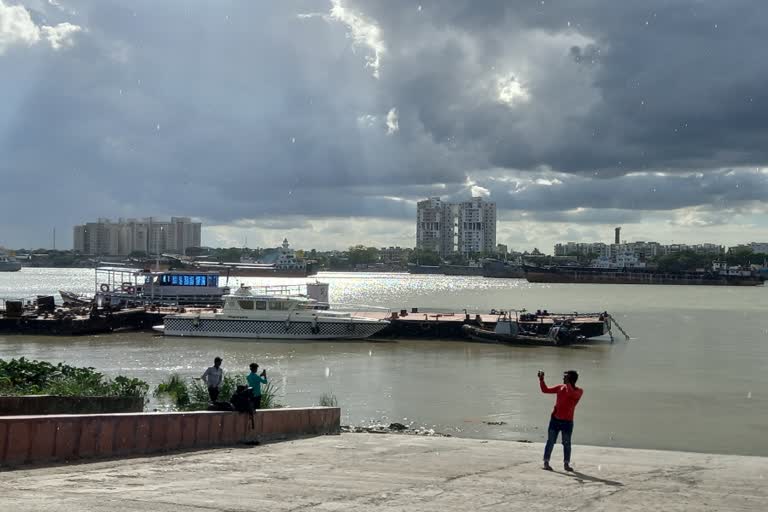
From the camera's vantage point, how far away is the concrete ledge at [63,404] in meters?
16.2

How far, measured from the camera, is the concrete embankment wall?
12664 millimetres

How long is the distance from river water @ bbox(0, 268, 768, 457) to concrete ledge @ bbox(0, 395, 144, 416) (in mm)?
8609

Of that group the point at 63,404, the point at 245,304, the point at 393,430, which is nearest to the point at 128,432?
the point at 63,404

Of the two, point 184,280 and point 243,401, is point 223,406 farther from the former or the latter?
point 184,280

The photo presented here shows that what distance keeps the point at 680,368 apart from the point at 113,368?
27.1m

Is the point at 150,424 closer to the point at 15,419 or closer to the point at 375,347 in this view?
the point at 15,419

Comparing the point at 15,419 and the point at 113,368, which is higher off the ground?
the point at 15,419

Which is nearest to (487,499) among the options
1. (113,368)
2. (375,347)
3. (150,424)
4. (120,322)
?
(150,424)

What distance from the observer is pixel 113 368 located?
40000mm

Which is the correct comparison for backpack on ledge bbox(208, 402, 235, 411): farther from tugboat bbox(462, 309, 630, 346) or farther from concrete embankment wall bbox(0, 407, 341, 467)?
tugboat bbox(462, 309, 630, 346)

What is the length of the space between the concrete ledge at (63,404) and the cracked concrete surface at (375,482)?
12.2 ft

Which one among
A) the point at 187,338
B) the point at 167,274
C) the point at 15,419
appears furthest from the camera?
the point at 167,274

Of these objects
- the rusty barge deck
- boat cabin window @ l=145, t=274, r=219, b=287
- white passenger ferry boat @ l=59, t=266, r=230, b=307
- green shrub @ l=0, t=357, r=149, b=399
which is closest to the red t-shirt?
green shrub @ l=0, t=357, r=149, b=399

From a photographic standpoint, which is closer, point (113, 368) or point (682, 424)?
point (682, 424)
